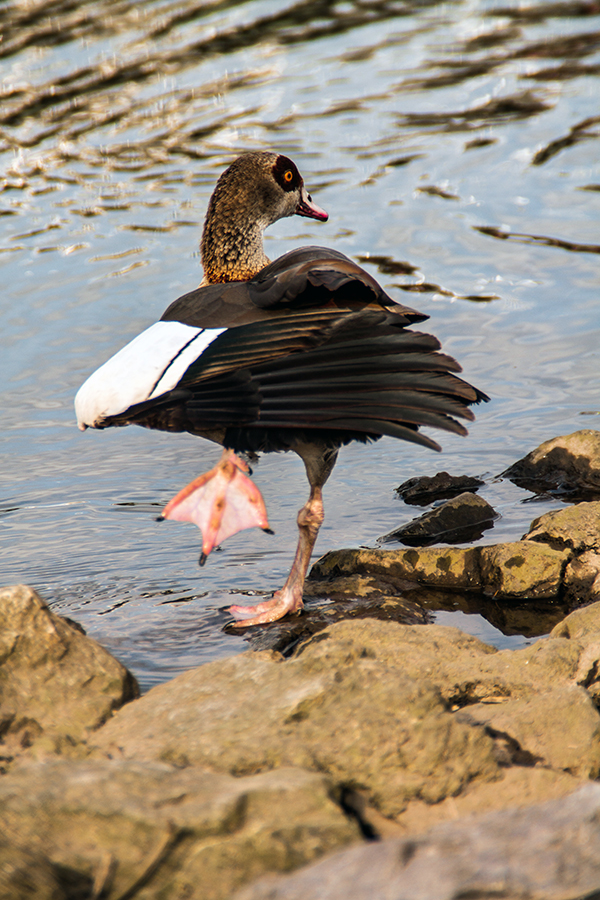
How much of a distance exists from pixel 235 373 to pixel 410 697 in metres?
1.55

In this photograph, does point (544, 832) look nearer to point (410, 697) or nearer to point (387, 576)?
point (410, 697)

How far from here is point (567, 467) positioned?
237 inches

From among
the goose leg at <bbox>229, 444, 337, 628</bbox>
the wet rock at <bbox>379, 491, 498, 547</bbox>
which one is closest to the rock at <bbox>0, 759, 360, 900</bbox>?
the goose leg at <bbox>229, 444, 337, 628</bbox>

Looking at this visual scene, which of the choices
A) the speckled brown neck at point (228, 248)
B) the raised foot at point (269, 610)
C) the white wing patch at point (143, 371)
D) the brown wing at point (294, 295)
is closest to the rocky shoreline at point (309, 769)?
the raised foot at point (269, 610)

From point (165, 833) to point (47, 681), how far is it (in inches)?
39.0

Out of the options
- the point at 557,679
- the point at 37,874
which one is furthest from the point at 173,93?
the point at 37,874

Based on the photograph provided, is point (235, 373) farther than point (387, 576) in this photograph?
No

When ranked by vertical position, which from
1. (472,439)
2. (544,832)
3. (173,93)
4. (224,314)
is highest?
(173,93)

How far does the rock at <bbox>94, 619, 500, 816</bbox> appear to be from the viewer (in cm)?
263

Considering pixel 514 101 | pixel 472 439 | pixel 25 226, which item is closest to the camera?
pixel 472 439

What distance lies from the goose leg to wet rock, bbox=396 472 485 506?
145 cm

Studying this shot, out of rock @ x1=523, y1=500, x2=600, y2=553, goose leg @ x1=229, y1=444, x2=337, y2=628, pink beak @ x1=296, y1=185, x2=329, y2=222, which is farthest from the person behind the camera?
pink beak @ x1=296, y1=185, x2=329, y2=222

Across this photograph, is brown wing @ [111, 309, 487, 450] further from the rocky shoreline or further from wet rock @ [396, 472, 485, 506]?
wet rock @ [396, 472, 485, 506]

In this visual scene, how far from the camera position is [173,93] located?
1413 centimetres
